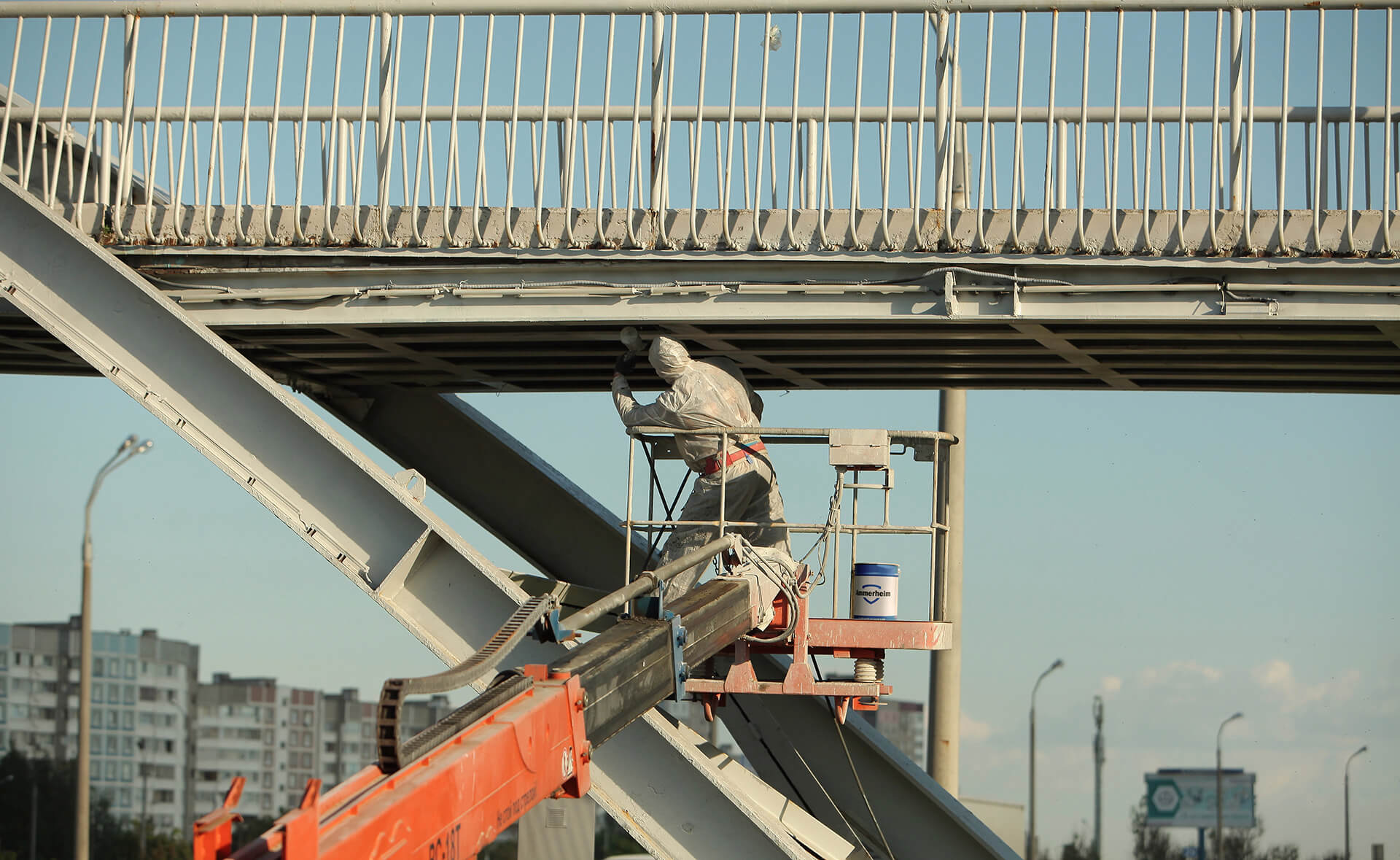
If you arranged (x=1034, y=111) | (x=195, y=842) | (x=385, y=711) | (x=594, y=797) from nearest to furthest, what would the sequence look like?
(x=195, y=842), (x=385, y=711), (x=594, y=797), (x=1034, y=111)

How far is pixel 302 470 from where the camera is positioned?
9.99 m

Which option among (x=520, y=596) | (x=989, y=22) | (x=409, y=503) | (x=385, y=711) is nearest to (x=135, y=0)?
(x=409, y=503)

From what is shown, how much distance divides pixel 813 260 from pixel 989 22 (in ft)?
6.51

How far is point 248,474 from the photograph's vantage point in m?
10.0

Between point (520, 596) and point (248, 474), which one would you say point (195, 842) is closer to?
Result: point (520, 596)

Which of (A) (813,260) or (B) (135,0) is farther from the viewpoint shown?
(B) (135,0)

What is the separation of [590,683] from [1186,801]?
55333 mm

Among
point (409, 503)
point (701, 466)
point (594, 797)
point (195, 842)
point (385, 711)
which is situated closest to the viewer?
point (195, 842)

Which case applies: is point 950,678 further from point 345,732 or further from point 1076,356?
point 345,732

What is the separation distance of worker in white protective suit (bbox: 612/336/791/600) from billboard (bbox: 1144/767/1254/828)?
49657 millimetres

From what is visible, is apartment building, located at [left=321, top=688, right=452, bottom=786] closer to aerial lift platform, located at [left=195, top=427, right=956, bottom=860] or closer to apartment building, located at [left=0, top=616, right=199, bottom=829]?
apartment building, located at [left=0, top=616, right=199, bottom=829]

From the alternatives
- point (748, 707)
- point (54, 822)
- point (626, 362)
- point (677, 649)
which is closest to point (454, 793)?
point (677, 649)

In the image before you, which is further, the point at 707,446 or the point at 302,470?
the point at 707,446

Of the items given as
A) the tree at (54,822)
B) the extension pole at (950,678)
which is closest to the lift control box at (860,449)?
the extension pole at (950,678)
